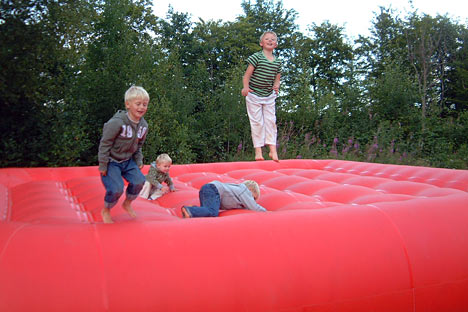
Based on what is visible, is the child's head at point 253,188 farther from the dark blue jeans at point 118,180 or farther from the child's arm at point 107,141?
the child's arm at point 107,141

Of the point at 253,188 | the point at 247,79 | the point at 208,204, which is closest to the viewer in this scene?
the point at 208,204

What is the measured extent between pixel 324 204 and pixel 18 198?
8.53ft

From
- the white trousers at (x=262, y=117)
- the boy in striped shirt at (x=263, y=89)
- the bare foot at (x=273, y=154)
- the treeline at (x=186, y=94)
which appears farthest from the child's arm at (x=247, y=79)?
the treeline at (x=186, y=94)

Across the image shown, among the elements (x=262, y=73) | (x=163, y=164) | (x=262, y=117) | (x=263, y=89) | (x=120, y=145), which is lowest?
(x=163, y=164)

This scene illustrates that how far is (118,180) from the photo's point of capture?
2.45m

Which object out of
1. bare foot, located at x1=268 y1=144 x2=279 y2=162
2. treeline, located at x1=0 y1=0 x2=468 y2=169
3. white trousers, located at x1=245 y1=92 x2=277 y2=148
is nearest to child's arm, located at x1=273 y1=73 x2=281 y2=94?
white trousers, located at x1=245 y1=92 x2=277 y2=148

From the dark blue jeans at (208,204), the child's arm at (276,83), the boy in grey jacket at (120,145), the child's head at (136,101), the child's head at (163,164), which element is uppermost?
the child's arm at (276,83)

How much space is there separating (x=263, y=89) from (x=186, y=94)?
6.17m

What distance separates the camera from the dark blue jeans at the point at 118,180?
2436 millimetres

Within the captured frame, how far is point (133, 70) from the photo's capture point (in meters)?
9.16

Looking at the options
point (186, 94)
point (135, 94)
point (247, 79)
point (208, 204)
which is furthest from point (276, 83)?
point (186, 94)

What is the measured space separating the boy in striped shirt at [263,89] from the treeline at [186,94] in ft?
7.63

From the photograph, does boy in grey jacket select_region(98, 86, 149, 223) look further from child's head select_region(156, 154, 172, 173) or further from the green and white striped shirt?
the green and white striped shirt

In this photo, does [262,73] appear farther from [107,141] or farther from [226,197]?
[107,141]
